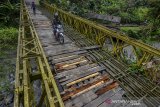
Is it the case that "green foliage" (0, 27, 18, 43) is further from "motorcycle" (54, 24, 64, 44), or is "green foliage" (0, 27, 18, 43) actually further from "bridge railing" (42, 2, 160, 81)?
"motorcycle" (54, 24, 64, 44)

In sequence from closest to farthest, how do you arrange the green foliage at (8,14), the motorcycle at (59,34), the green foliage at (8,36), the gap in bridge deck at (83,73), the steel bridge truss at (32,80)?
the steel bridge truss at (32,80)
the gap in bridge deck at (83,73)
the motorcycle at (59,34)
the green foliage at (8,36)
the green foliage at (8,14)

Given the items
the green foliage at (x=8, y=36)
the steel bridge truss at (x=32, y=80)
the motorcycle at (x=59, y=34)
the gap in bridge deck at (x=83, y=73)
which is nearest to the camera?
the steel bridge truss at (x=32, y=80)

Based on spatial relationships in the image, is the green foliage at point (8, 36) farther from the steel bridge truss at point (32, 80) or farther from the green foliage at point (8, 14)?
the steel bridge truss at point (32, 80)

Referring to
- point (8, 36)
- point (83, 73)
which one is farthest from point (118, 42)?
point (8, 36)

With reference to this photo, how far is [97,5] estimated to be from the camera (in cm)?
3028

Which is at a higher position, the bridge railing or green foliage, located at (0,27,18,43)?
the bridge railing

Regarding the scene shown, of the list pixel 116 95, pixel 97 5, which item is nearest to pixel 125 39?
pixel 116 95

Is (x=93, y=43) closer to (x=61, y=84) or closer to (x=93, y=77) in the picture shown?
(x=93, y=77)

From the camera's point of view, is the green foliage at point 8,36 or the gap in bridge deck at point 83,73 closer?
the gap in bridge deck at point 83,73

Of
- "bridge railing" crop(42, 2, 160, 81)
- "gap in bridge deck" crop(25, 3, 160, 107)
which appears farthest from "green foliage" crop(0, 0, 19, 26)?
"gap in bridge deck" crop(25, 3, 160, 107)

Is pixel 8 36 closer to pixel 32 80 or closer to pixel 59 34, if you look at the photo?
pixel 59 34

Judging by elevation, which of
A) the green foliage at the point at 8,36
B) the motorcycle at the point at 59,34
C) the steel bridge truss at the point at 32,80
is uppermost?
the steel bridge truss at the point at 32,80

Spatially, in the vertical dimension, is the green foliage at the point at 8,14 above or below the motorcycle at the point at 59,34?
below

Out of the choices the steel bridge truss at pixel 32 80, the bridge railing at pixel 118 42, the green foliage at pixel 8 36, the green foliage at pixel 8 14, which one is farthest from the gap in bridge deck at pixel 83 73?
the green foliage at pixel 8 14
